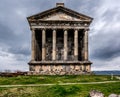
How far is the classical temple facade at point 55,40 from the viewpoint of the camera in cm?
7362

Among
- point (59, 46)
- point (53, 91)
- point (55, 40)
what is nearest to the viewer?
point (53, 91)

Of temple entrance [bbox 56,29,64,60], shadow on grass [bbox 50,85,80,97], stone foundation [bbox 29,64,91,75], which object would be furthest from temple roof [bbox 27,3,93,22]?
shadow on grass [bbox 50,85,80,97]

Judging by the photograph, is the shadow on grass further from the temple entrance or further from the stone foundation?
the temple entrance

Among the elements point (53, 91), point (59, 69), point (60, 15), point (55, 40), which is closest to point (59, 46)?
point (55, 40)

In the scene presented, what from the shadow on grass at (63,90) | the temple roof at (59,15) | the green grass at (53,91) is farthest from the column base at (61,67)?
the shadow on grass at (63,90)

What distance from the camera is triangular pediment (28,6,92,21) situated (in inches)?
2968

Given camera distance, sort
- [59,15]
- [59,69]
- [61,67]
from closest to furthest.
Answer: [59,69], [61,67], [59,15]

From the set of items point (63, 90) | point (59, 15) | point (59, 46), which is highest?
point (59, 15)

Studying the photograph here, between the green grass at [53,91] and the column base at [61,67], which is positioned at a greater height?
the column base at [61,67]

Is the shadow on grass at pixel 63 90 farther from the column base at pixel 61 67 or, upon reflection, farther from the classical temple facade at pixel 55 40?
the column base at pixel 61 67

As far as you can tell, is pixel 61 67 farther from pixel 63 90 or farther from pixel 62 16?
pixel 63 90

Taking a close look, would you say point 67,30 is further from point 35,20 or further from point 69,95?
point 69,95

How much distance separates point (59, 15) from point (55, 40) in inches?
223

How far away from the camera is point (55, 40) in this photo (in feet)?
250
